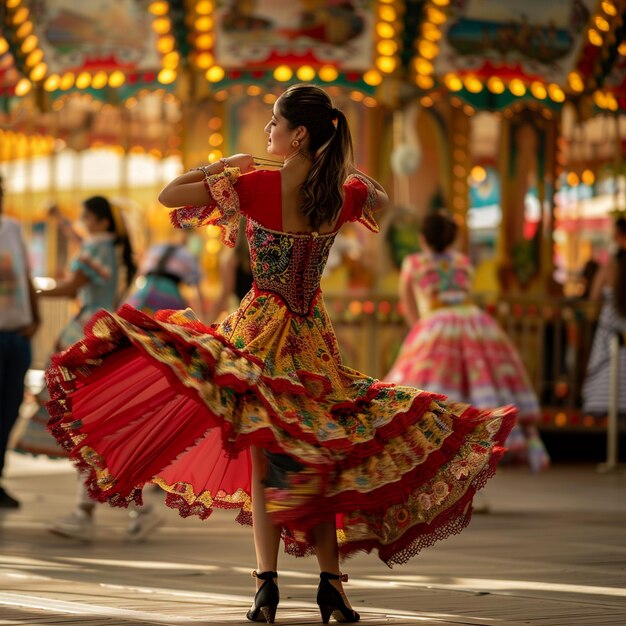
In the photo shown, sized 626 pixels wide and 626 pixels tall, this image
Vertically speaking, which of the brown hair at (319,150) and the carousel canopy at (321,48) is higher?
the carousel canopy at (321,48)

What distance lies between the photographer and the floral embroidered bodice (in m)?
5.16

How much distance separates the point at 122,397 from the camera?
511cm

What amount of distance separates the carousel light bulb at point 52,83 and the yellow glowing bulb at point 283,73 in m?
2.10

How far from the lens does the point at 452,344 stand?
365 inches

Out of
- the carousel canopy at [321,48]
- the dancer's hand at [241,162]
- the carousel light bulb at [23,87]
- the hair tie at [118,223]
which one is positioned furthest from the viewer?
the carousel light bulb at [23,87]

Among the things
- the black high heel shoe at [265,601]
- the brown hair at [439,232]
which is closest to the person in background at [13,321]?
the brown hair at [439,232]

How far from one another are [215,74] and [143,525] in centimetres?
619

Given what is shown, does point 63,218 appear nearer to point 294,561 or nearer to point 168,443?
point 294,561

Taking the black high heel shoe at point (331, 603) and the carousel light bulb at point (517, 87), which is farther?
the carousel light bulb at point (517, 87)

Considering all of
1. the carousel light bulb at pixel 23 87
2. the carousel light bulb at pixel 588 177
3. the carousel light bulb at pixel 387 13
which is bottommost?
the carousel light bulb at pixel 588 177

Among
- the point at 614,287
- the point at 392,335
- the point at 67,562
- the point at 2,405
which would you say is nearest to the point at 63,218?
the point at 2,405

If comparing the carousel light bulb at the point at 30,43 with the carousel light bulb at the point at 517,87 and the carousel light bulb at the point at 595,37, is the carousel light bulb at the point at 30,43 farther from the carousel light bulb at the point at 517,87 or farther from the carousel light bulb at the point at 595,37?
the carousel light bulb at the point at 595,37

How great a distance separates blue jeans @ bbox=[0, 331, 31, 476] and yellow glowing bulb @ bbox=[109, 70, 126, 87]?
466cm

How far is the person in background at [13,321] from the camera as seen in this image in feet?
28.7
